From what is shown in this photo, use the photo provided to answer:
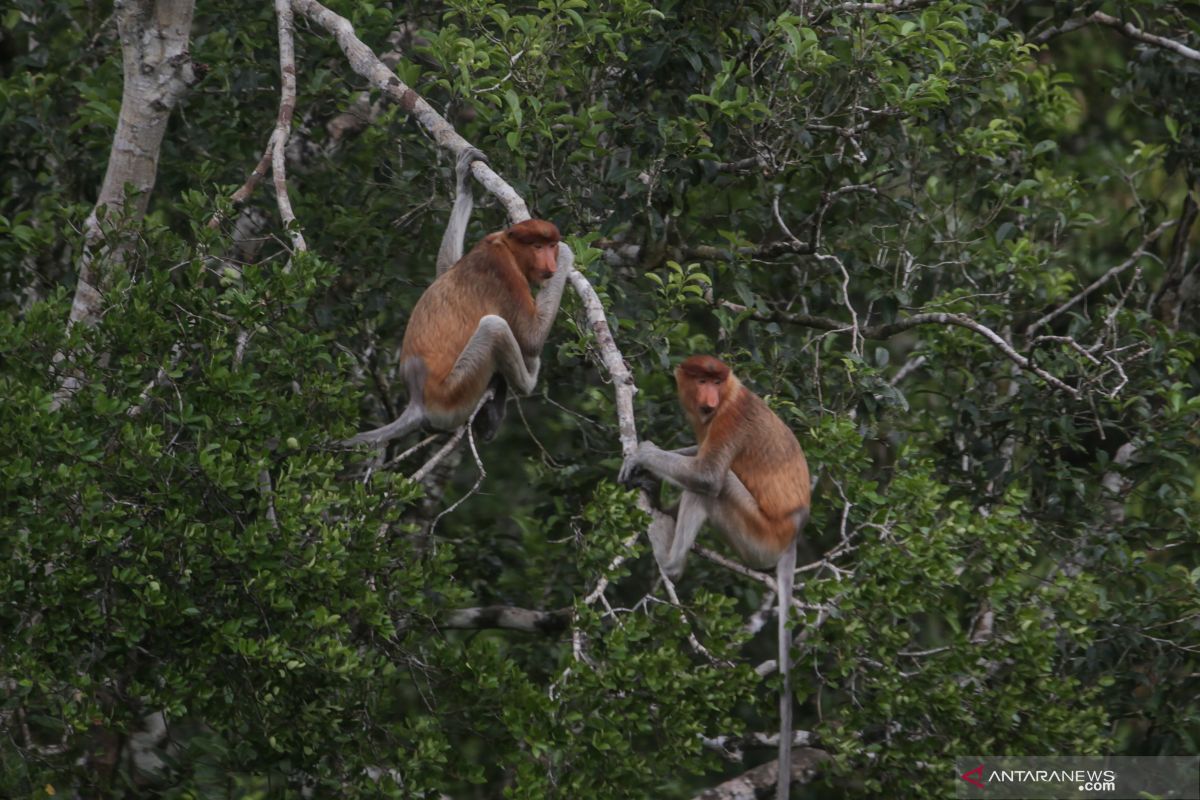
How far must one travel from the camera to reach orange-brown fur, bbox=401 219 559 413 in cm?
454

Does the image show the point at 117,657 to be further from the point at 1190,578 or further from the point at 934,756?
the point at 1190,578

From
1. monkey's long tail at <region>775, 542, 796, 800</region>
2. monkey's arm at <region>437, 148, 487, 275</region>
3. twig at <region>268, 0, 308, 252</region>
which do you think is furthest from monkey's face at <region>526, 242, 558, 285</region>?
monkey's long tail at <region>775, 542, 796, 800</region>

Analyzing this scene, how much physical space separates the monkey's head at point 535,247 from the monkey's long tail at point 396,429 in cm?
56

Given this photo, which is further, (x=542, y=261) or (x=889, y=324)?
(x=889, y=324)

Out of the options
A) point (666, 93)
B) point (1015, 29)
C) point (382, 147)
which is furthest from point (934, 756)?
point (1015, 29)

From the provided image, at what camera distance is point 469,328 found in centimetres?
468

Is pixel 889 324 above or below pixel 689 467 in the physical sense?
above

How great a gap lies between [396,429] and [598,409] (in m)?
0.66

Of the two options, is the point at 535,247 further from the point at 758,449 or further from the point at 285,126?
the point at 758,449

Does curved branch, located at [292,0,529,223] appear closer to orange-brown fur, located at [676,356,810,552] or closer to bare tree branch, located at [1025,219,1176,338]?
orange-brown fur, located at [676,356,810,552]

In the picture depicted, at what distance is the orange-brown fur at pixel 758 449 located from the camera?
4.61 metres

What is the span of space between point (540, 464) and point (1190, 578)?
2.15m

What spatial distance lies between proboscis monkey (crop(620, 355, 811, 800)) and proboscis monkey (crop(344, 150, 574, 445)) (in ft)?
1.60

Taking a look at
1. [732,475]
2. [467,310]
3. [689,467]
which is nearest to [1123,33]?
[732,475]
